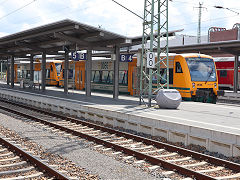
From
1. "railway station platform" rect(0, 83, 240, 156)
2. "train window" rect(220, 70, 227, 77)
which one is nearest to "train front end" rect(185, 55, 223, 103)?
"railway station platform" rect(0, 83, 240, 156)

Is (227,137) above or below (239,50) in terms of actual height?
below

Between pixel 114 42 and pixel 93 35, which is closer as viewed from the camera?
pixel 93 35

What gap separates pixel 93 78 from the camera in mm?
25031

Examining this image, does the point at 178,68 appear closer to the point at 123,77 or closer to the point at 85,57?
the point at 123,77

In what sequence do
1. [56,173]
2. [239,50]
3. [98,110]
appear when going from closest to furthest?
[56,173]
[98,110]
[239,50]

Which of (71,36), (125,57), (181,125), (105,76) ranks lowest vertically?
(181,125)

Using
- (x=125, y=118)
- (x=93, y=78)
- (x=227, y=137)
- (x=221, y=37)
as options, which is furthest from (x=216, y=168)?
(x=221, y=37)

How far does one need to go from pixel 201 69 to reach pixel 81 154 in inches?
472

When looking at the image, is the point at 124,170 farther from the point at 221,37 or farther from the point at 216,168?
the point at 221,37

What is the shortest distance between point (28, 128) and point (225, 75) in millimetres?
22003

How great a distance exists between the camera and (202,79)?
675 inches

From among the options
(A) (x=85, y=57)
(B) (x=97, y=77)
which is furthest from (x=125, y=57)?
(B) (x=97, y=77)

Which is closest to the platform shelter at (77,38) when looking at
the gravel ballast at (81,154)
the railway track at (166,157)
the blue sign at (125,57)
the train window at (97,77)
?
the blue sign at (125,57)

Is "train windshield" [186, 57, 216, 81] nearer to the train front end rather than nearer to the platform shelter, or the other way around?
the train front end
